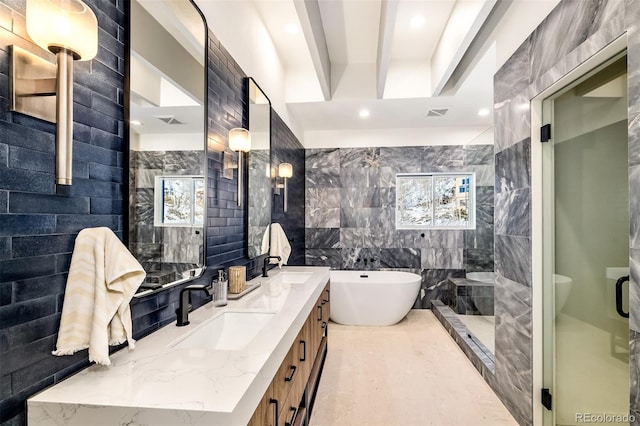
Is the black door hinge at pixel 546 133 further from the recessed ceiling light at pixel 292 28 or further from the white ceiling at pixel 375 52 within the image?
the recessed ceiling light at pixel 292 28

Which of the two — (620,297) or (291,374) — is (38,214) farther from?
(620,297)

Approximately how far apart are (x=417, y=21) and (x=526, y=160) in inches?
68.2

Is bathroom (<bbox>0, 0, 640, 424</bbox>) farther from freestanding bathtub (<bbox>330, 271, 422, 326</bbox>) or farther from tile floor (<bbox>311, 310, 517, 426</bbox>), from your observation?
freestanding bathtub (<bbox>330, 271, 422, 326</bbox>)

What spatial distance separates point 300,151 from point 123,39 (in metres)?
3.51

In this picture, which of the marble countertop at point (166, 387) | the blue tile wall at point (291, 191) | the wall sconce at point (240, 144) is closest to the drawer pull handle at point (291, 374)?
the marble countertop at point (166, 387)

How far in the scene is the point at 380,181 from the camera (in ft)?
16.1

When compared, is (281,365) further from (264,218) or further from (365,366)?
(365,366)

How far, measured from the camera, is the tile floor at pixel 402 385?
2182 millimetres

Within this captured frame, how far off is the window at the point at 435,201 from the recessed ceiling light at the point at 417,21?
229cm

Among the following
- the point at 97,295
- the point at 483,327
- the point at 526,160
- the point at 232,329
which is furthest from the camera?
the point at 483,327

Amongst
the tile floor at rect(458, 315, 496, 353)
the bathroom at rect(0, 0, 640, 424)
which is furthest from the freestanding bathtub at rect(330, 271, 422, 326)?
the bathroom at rect(0, 0, 640, 424)

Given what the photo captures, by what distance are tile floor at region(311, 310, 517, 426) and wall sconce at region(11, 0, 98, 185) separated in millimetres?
2200

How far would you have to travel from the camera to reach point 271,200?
3119mm

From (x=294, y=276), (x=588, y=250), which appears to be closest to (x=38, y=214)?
(x=294, y=276)
